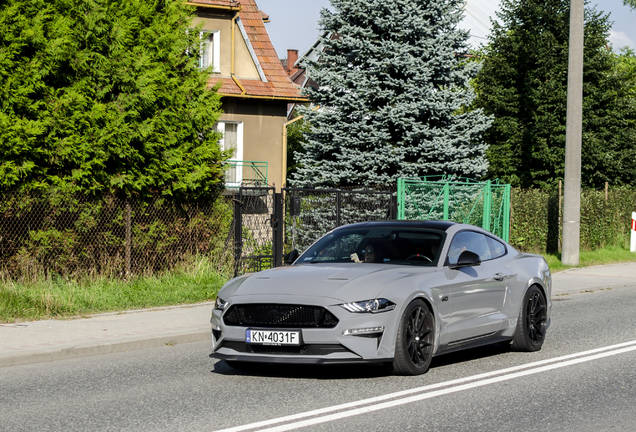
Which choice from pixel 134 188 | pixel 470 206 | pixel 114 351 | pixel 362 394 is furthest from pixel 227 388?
pixel 470 206

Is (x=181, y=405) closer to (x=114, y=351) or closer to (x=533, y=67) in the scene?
(x=114, y=351)

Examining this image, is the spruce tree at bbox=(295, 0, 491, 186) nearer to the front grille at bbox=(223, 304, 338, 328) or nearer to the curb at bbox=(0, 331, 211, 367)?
the curb at bbox=(0, 331, 211, 367)

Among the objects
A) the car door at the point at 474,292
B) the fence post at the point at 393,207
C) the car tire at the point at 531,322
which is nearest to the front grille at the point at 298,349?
the car door at the point at 474,292

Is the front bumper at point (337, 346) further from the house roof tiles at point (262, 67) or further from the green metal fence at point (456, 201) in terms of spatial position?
the house roof tiles at point (262, 67)

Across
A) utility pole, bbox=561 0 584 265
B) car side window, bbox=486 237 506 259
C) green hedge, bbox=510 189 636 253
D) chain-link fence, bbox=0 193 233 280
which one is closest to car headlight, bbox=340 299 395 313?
car side window, bbox=486 237 506 259

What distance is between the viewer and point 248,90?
→ 29438 mm

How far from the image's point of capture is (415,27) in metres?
21.7

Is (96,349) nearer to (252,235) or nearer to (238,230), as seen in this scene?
(238,230)

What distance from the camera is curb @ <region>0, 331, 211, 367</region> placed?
9031 mm

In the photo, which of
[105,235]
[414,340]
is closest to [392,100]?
[105,235]

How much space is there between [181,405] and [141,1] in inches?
399

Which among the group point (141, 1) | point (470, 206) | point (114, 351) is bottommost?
point (114, 351)

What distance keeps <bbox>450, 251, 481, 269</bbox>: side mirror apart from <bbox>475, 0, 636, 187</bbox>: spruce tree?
24.6 meters

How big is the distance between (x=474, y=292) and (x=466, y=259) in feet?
1.30
